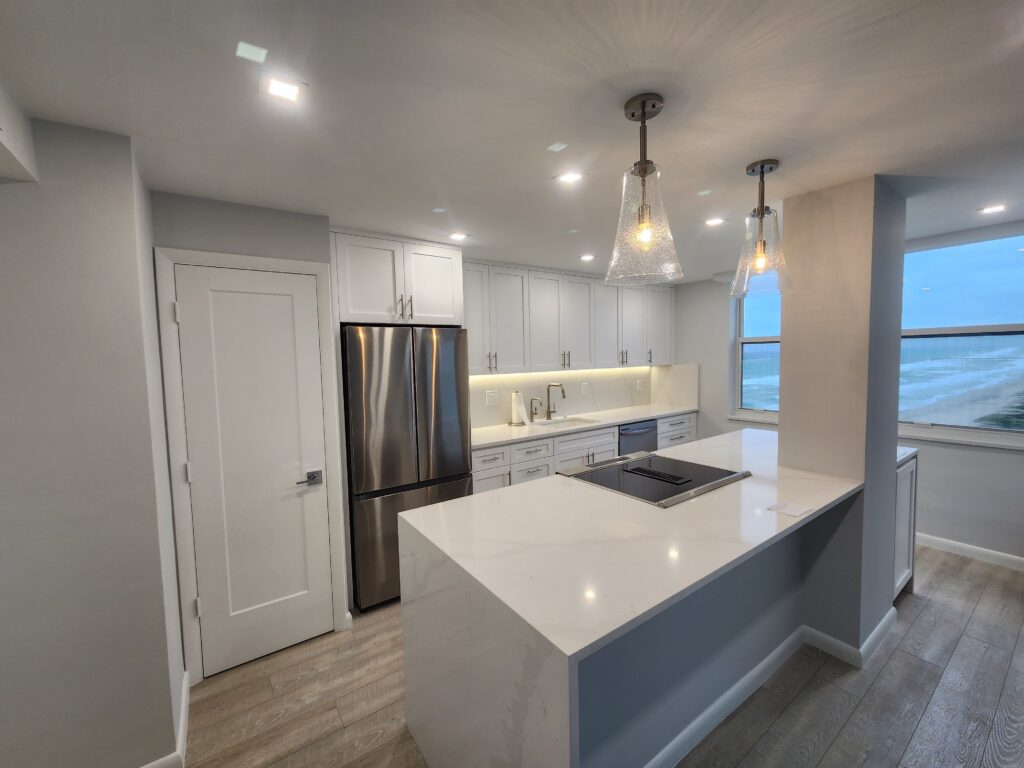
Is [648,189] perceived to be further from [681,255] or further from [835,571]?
[681,255]

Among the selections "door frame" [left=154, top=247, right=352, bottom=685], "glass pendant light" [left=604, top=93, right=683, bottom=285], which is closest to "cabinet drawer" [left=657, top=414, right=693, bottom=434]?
"door frame" [left=154, top=247, right=352, bottom=685]

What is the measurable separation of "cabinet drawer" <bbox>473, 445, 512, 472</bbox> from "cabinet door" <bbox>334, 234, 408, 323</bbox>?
1117 millimetres

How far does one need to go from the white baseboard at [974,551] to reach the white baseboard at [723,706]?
1.89 meters

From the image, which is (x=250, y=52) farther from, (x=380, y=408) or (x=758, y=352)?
(x=758, y=352)

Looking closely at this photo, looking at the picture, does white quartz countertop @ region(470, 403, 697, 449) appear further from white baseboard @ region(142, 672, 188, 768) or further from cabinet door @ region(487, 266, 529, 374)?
white baseboard @ region(142, 672, 188, 768)

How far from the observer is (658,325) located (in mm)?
4945

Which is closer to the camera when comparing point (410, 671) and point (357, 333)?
point (410, 671)

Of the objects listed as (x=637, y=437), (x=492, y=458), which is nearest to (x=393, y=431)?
(x=492, y=458)

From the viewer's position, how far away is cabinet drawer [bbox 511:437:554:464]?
3385mm

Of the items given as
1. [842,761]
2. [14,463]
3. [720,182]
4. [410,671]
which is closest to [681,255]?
[720,182]

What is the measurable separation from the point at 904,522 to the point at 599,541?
2.37 metres

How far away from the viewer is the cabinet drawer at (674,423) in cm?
453

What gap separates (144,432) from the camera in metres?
1.57

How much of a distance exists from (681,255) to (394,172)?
2.52 m
